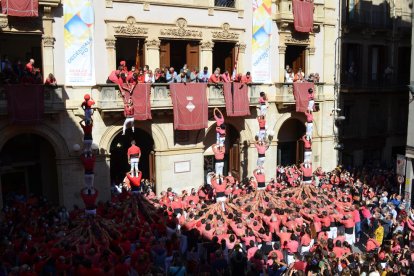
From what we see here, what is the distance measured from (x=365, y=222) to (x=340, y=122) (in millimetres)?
10837

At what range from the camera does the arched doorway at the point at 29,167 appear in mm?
22078

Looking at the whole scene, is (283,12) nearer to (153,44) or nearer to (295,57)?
(295,57)

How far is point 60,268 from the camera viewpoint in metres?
12.2

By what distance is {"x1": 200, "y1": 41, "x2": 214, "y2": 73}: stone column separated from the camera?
2466 cm

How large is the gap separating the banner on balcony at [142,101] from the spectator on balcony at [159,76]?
3.03 ft

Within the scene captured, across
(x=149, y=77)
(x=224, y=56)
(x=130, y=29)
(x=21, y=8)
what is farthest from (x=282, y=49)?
(x=21, y=8)

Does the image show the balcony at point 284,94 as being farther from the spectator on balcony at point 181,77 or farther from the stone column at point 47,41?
the stone column at point 47,41

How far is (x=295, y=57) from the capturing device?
28.1 m

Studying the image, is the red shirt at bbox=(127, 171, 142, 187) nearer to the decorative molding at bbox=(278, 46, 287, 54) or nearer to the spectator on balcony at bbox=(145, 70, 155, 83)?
the spectator on balcony at bbox=(145, 70, 155, 83)

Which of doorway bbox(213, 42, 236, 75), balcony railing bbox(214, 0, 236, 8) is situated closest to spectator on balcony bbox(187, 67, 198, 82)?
doorway bbox(213, 42, 236, 75)

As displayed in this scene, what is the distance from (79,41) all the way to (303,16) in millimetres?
12318

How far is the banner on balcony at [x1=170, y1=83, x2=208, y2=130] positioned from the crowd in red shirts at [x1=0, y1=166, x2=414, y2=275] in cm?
368

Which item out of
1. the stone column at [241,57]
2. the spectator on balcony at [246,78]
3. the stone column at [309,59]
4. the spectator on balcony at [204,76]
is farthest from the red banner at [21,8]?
the stone column at [309,59]

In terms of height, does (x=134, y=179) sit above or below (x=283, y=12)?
below
